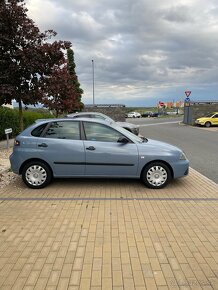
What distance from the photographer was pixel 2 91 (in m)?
10.6

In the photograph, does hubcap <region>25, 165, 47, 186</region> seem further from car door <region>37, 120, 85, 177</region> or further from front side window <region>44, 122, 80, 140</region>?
front side window <region>44, 122, 80, 140</region>

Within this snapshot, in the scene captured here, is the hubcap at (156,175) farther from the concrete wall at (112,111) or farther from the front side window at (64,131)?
the concrete wall at (112,111)

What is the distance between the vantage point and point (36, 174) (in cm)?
689

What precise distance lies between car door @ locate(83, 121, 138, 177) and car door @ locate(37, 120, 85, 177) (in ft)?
0.49

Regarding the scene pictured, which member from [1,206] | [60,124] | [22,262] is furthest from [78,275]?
[60,124]

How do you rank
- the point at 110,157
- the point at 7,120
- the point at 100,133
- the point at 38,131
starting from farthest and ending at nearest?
1. the point at 7,120
2. the point at 38,131
3. the point at 100,133
4. the point at 110,157

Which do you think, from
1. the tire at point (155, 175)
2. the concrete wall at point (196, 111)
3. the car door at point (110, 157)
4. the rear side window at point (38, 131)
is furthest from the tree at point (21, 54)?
the concrete wall at point (196, 111)

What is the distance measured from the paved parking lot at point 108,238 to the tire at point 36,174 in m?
0.18

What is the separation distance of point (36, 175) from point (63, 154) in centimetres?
74

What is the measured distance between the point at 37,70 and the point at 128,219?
801cm

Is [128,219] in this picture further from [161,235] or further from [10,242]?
[10,242]

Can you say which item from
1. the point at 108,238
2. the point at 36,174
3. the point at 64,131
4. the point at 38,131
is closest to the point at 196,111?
the point at 64,131

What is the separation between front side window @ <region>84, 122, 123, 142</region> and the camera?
6.95 metres

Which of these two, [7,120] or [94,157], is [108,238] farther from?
[7,120]
